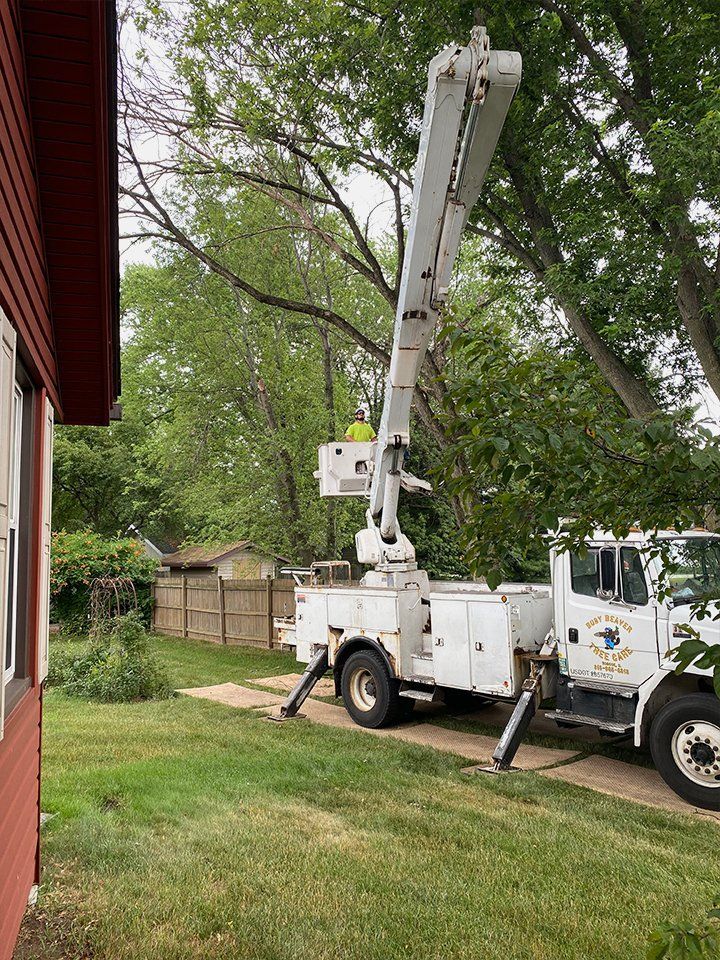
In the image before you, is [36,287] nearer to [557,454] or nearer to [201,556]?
[557,454]

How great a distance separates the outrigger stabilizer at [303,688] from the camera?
32.2 ft

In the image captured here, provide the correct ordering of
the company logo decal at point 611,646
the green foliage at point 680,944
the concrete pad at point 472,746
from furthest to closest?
the concrete pad at point 472,746, the company logo decal at point 611,646, the green foliage at point 680,944

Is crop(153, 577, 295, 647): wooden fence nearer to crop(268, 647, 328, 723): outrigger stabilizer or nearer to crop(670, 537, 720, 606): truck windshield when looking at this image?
crop(268, 647, 328, 723): outrigger stabilizer

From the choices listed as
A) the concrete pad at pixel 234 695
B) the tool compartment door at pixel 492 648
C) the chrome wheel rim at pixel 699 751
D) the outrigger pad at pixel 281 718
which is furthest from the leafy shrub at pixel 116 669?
the chrome wheel rim at pixel 699 751

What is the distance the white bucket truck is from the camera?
266 inches

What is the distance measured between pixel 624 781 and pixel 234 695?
6203 millimetres

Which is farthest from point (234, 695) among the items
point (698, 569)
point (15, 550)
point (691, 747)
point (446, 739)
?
point (15, 550)


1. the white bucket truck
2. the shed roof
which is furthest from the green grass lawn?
the shed roof

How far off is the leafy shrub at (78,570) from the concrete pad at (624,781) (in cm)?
1399

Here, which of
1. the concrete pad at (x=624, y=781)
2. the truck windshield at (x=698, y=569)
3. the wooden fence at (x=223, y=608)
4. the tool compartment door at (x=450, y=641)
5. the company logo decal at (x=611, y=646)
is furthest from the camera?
the wooden fence at (x=223, y=608)

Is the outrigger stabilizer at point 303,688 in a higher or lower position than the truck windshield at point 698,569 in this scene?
lower

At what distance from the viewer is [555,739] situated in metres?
8.84

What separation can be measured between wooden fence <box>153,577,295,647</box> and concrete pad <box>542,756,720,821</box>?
9.19 m

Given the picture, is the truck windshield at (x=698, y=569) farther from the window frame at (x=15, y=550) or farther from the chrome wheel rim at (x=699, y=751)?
the window frame at (x=15, y=550)
